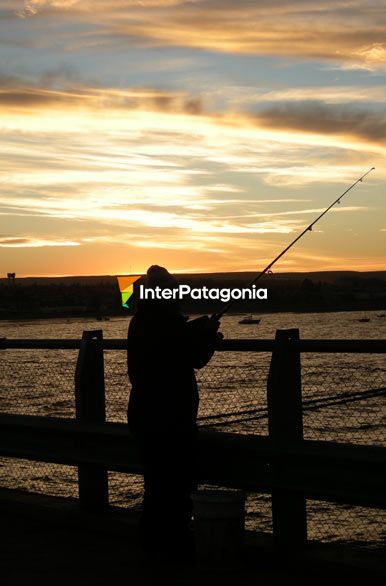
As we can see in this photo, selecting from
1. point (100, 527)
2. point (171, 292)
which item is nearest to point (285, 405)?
point (171, 292)

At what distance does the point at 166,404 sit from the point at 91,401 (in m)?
1.53

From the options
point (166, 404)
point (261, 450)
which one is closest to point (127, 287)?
point (166, 404)

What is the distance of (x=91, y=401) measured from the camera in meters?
8.24

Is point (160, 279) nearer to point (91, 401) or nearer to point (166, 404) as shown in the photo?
point (166, 404)

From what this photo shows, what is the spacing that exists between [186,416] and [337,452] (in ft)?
3.41

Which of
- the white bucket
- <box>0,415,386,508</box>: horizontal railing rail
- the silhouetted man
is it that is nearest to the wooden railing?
<box>0,415,386,508</box>: horizontal railing rail

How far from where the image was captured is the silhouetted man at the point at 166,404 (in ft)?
22.4

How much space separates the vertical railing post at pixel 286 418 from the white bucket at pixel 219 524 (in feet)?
1.04

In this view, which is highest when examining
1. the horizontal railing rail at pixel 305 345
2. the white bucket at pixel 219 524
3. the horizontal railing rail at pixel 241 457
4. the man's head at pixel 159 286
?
the man's head at pixel 159 286

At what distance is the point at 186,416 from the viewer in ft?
22.5

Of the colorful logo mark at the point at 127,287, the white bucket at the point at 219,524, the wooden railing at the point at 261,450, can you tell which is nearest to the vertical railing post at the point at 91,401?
the wooden railing at the point at 261,450

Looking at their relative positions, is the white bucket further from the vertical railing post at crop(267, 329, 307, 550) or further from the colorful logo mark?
the colorful logo mark

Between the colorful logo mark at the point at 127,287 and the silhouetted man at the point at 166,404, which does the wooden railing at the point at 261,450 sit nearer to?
the silhouetted man at the point at 166,404

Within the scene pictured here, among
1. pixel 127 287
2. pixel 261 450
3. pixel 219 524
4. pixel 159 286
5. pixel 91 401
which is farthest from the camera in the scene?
pixel 91 401
